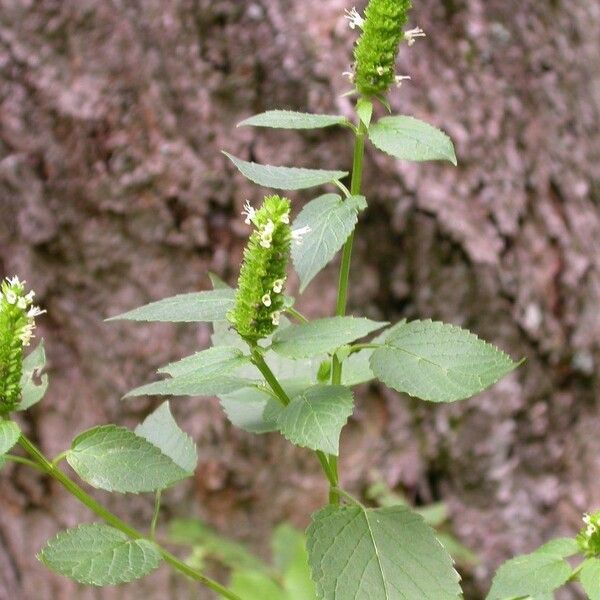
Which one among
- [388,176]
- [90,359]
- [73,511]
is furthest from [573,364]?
[73,511]

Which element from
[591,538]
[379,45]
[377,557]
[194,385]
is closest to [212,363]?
[194,385]

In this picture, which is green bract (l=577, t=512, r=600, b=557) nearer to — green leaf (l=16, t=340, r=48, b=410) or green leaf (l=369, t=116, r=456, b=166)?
green leaf (l=369, t=116, r=456, b=166)

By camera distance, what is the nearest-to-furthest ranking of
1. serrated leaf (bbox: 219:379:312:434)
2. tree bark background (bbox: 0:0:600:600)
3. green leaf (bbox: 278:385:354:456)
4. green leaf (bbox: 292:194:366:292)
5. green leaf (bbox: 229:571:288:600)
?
green leaf (bbox: 278:385:354:456) → green leaf (bbox: 292:194:366:292) → serrated leaf (bbox: 219:379:312:434) → green leaf (bbox: 229:571:288:600) → tree bark background (bbox: 0:0:600:600)

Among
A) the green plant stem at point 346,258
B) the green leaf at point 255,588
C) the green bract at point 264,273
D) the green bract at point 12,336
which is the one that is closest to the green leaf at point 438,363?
the green plant stem at point 346,258

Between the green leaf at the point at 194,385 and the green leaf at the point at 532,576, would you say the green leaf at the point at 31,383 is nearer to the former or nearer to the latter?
the green leaf at the point at 194,385

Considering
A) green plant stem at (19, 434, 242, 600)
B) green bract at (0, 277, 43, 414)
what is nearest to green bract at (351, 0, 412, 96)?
green bract at (0, 277, 43, 414)

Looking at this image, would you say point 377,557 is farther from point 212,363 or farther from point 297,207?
point 297,207

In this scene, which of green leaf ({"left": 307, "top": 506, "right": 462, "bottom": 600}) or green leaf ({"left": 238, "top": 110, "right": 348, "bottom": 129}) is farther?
green leaf ({"left": 238, "top": 110, "right": 348, "bottom": 129})
